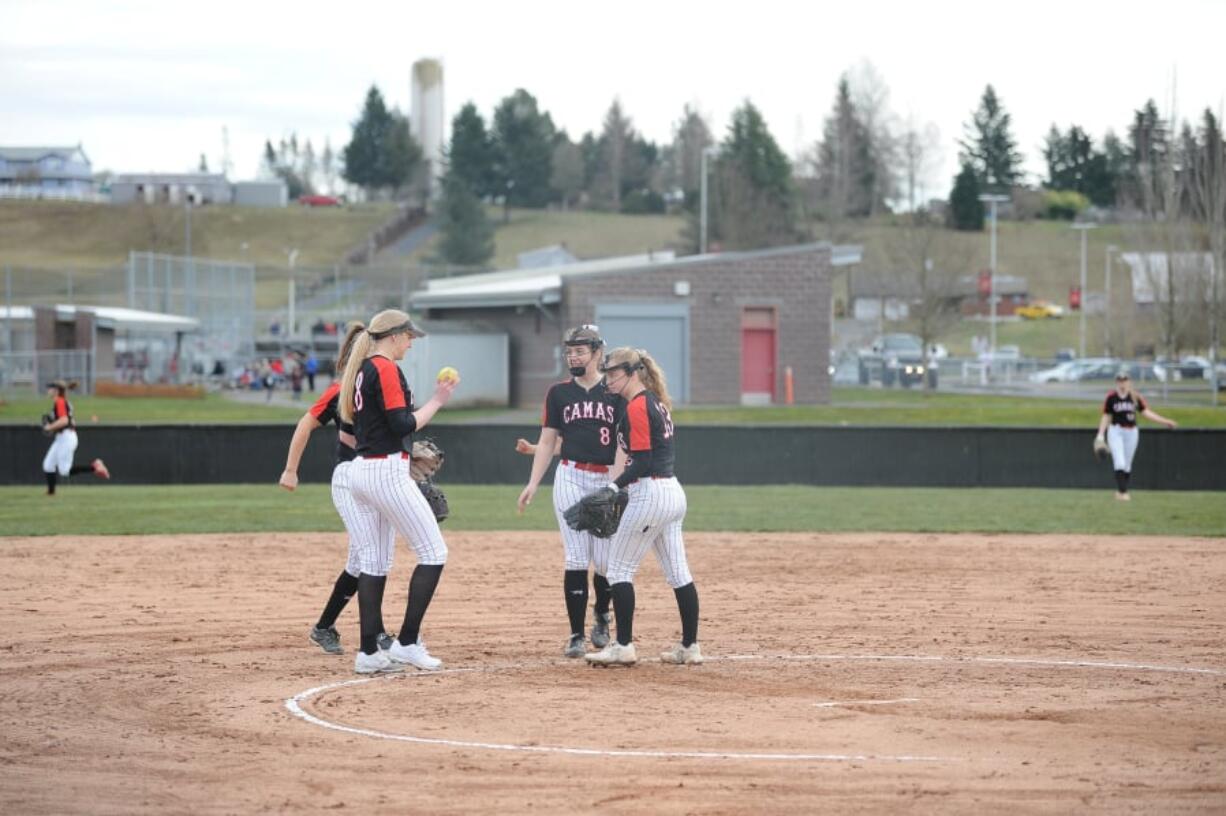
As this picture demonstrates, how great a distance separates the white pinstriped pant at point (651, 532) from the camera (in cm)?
938

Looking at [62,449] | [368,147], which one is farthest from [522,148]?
[62,449]

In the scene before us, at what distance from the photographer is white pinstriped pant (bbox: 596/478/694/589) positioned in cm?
938

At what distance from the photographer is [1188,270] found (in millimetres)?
49312

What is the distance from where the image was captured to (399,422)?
8.89 meters

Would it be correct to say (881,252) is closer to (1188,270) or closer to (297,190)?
(1188,270)

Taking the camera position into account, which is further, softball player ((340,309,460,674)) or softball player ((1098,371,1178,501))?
softball player ((1098,371,1178,501))

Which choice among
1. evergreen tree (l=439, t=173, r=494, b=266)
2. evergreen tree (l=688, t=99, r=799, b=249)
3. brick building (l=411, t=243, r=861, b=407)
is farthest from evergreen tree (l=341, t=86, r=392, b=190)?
brick building (l=411, t=243, r=861, b=407)

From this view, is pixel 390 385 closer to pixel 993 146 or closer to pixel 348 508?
pixel 348 508

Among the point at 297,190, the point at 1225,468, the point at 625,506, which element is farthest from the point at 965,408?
the point at 297,190

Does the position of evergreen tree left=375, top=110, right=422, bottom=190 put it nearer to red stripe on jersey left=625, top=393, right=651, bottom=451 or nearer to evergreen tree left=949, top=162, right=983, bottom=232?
evergreen tree left=949, top=162, right=983, bottom=232

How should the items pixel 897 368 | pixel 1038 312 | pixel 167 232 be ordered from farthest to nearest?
pixel 1038 312
pixel 167 232
pixel 897 368

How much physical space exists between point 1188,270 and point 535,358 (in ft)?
73.2

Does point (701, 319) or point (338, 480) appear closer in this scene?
point (338, 480)

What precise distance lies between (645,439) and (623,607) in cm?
109
